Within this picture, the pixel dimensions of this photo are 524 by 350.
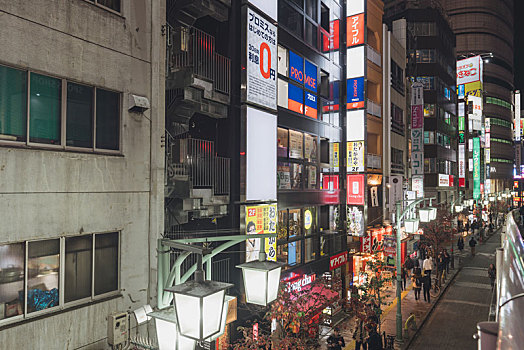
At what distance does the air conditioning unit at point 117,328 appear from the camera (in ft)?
29.2

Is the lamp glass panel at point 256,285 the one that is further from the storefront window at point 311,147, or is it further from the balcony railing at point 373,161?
the balcony railing at point 373,161

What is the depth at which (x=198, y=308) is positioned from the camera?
5039 mm

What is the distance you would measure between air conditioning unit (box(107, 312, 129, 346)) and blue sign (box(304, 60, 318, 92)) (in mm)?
15056

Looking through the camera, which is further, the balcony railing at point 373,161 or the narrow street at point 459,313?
the balcony railing at point 373,161

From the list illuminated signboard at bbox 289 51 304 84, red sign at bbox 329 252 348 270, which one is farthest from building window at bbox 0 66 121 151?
red sign at bbox 329 252 348 270

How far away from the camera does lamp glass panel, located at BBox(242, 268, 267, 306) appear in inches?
270

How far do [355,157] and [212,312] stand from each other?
2289 centimetres

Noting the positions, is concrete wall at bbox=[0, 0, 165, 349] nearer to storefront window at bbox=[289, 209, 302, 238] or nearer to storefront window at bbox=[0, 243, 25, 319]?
storefront window at bbox=[0, 243, 25, 319]

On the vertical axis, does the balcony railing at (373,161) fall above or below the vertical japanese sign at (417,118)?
below

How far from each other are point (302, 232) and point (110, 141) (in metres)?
12.6

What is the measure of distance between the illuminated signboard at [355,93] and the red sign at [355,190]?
505 cm

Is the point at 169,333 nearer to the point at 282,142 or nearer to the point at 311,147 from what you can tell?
the point at 282,142

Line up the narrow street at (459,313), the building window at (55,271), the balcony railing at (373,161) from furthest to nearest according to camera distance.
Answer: the balcony railing at (373,161) < the narrow street at (459,313) < the building window at (55,271)

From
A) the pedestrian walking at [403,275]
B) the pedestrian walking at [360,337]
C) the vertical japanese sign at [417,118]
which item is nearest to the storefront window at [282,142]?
the pedestrian walking at [360,337]
